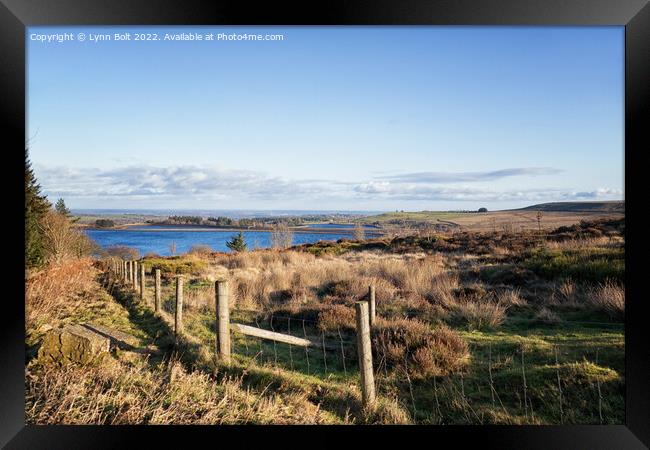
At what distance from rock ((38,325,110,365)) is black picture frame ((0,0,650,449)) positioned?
91cm

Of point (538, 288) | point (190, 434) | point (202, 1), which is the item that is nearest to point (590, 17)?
point (202, 1)

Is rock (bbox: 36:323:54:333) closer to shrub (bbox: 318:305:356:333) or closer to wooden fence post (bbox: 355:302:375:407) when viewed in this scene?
shrub (bbox: 318:305:356:333)

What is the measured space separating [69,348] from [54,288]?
2.73 m

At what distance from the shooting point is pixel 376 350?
5.55 meters

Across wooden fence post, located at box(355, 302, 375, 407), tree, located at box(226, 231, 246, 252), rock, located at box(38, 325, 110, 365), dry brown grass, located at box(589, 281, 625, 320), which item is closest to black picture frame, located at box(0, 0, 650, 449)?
wooden fence post, located at box(355, 302, 375, 407)

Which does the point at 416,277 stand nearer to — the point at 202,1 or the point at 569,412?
the point at 569,412

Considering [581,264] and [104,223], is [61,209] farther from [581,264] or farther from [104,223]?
[581,264]

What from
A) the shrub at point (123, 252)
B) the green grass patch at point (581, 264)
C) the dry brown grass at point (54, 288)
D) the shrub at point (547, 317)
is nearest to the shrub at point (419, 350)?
the shrub at point (547, 317)

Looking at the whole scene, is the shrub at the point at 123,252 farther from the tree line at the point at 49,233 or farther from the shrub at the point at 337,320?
the shrub at the point at 337,320

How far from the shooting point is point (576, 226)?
14188 millimetres

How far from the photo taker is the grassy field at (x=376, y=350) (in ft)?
12.8

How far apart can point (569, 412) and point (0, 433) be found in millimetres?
5526

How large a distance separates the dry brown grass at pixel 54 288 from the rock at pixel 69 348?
129cm

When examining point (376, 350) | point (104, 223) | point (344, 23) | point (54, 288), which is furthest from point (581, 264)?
point (54, 288)
